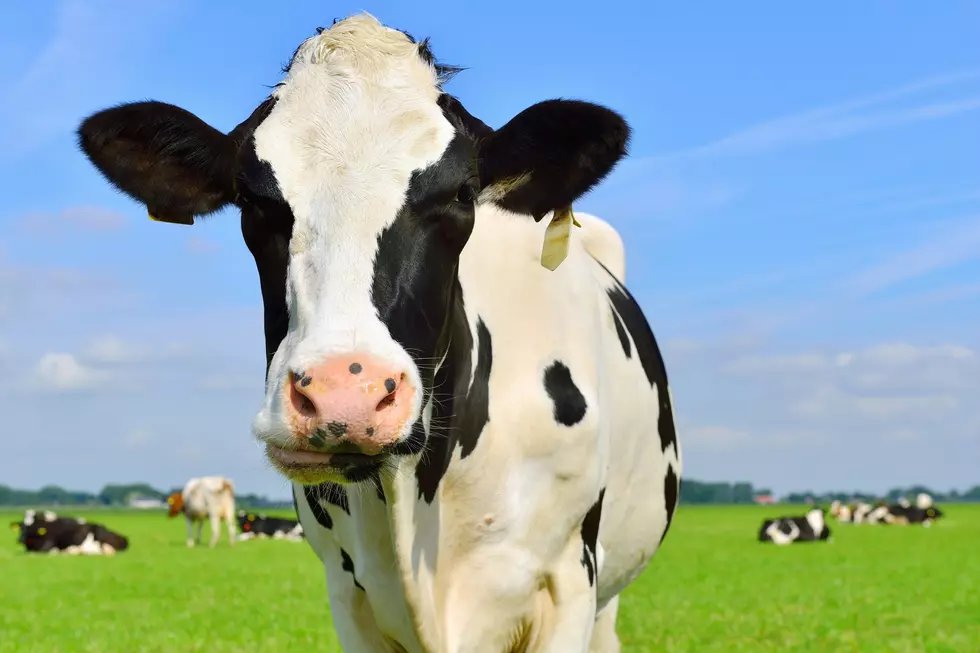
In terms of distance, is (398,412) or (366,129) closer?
(398,412)

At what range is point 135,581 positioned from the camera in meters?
20.4

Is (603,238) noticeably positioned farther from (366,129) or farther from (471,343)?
(366,129)

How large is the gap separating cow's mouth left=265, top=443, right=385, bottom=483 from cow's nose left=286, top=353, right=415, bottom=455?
0.26 ft

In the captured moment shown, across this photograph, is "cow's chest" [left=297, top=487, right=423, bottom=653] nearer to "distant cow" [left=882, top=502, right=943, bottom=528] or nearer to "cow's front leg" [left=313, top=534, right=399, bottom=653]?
"cow's front leg" [left=313, top=534, right=399, bottom=653]

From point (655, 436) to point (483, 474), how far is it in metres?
2.17

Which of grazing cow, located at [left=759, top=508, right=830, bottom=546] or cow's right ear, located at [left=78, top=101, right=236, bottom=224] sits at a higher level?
cow's right ear, located at [left=78, top=101, right=236, bottom=224]

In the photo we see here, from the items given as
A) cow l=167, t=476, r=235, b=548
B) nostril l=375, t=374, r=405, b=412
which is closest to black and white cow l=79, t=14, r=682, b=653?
nostril l=375, t=374, r=405, b=412

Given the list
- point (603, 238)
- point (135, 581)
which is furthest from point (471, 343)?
point (135, 581)

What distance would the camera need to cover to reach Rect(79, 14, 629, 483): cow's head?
3.17 meters

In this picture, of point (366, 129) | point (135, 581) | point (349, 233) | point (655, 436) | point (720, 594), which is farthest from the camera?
point (135, 581)

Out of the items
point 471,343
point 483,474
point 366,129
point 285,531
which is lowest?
point 285,531

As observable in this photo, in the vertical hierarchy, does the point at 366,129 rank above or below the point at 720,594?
above

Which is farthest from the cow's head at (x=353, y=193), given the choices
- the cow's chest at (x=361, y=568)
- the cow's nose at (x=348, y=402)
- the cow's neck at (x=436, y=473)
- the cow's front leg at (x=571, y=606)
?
the cow's front leg at (x=571, y=606)

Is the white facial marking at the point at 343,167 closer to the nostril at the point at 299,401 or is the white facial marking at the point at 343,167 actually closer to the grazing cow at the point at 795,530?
the nostril at the point at 299,401
